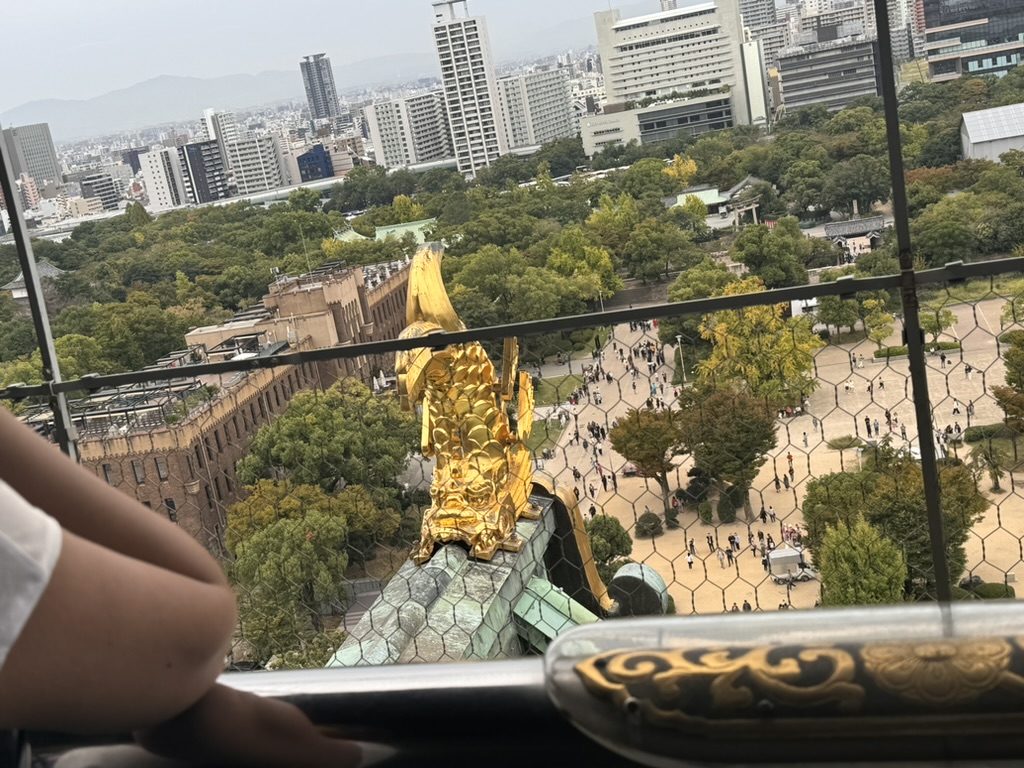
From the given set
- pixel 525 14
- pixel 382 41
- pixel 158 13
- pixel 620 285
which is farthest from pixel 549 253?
pixel 158 13

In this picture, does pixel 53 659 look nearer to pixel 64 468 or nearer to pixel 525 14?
pixel 64 468

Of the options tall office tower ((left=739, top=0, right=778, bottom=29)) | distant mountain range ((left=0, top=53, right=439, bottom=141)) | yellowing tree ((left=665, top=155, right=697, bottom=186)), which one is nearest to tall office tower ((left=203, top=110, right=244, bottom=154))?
distant mountain range ((left=0, top=53, right=439, bottom=141))

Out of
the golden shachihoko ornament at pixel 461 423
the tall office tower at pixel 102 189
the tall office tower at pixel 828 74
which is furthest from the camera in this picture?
the tall office tower at pixel 102 189

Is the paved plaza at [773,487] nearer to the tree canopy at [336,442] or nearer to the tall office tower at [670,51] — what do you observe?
the tree canopy at [336,442]

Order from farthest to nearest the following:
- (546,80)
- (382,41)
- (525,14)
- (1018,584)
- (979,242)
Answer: (546,80)
(525,14)
(382,41)
(979,242)
(1018,584)

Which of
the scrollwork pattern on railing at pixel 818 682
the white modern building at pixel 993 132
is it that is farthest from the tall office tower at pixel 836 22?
the scrollwork pattern on railing at pixel 818 682

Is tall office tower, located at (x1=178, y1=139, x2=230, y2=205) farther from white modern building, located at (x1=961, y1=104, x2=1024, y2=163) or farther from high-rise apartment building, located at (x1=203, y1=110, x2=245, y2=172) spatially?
white modern building, located at (x1=961, y1=104, x2=1024, y2=163)

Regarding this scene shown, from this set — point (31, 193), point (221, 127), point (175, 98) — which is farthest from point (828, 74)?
point (31, 193)
